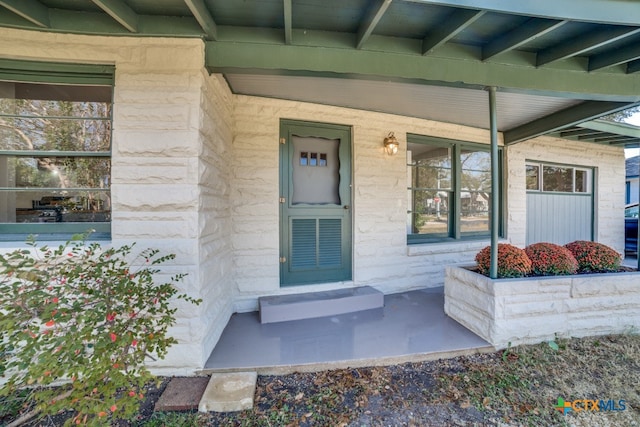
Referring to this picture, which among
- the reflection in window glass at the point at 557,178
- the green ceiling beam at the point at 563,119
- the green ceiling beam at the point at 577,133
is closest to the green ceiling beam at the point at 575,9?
the green ceiling beam at the point at 563,119

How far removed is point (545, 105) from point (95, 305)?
501 cm

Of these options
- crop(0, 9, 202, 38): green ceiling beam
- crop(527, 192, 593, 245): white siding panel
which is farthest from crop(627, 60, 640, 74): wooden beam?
crop(0, 9, 202, 38): green ceiling beam

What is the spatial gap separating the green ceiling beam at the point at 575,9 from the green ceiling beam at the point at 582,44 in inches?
6.1

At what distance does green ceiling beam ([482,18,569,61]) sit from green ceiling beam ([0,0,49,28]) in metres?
3.50

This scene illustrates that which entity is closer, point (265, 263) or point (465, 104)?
point (265, 263)

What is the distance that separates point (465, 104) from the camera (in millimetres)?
3424

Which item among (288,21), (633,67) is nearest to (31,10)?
(288,21)

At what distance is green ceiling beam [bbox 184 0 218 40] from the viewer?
1770 millimetres

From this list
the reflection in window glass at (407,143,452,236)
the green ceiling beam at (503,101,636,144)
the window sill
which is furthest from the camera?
the reflection in window glass at (407,143,452,236)

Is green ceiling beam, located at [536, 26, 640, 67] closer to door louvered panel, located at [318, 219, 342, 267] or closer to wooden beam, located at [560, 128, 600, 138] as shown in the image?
door louvered panel, located at [318, 219, 342, 267]

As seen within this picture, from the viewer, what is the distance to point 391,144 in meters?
3.59

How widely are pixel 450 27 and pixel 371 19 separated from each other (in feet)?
2.12

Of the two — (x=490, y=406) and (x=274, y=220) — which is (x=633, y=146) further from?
(x=274, y=220)

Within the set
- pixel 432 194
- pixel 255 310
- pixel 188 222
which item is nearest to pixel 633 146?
pixel 432 194
